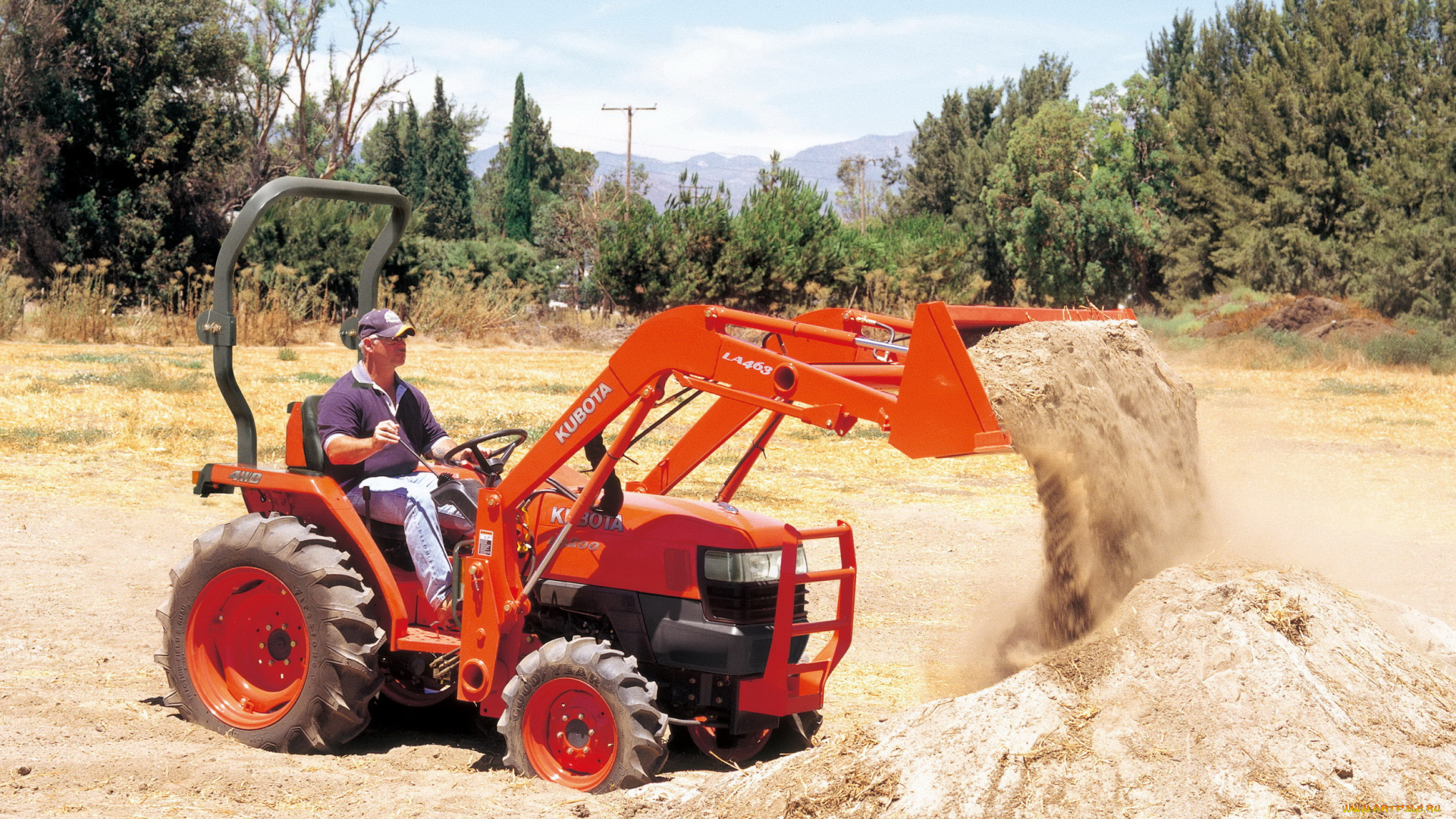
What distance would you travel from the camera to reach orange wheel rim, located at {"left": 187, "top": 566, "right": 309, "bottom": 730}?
18.5 ft

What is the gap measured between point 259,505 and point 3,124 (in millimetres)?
30042

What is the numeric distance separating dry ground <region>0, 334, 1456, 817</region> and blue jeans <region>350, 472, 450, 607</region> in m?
0.79

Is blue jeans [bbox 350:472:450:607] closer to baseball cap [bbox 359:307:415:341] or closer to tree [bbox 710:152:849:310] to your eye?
baseball cap [bbox 359:307:415:341]

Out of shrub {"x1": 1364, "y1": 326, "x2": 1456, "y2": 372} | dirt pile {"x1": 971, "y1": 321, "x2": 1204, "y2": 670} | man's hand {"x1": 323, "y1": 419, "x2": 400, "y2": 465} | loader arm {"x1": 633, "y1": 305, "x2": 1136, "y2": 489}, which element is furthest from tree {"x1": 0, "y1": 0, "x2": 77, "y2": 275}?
shrub {"x1": 1364, "y1": 326, "x2": 1456, "y2": 372}

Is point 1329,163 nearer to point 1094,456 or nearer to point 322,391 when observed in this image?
point 322,391

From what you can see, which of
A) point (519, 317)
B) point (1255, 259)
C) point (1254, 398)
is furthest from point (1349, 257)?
point (519, 317)

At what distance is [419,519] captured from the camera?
5348 mm

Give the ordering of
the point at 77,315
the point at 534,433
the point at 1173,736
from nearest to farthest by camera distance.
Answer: the point at 1173,736
the point at 534,433
the point at 77,315

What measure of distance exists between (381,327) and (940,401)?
273 centimetres

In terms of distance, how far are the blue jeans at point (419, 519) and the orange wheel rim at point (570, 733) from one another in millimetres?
768

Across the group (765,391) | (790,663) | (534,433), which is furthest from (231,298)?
(534,433)

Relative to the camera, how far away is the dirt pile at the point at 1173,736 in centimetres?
A: 402

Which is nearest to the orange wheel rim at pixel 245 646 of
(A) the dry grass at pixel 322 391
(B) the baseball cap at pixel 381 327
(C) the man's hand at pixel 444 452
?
(C) the man's hand at pixel 444 452

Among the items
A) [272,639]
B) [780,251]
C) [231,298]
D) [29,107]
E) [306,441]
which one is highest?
[29,107]
